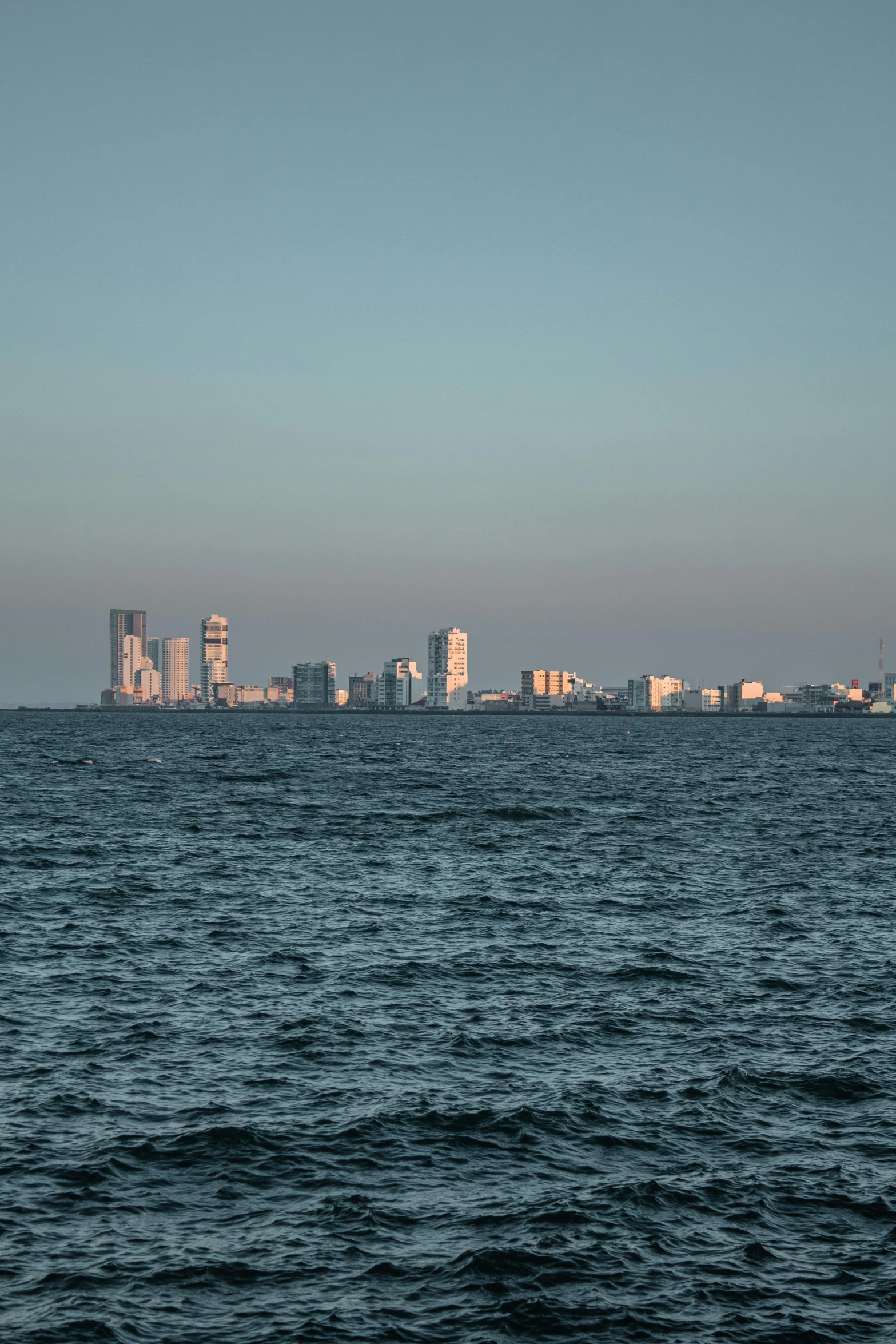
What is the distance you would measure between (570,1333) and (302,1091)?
1048 cm

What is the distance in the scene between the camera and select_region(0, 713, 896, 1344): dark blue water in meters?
17.6

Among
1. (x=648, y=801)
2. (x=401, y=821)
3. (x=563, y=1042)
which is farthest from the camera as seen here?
(x=648, y=801)

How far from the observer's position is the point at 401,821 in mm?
82812

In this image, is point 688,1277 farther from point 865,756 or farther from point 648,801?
point 865,756

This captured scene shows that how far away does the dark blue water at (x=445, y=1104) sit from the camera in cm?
1764

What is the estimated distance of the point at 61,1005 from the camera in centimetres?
3250

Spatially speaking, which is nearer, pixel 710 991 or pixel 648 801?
pixel 710 991

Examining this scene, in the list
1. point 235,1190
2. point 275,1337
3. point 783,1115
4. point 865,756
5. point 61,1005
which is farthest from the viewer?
point 865,756

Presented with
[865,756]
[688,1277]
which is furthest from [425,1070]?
[865,756]

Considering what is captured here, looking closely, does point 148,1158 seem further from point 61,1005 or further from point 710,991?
point 710,991

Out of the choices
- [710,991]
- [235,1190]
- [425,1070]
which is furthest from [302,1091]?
[710,991]

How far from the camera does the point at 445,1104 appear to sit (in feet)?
83.1

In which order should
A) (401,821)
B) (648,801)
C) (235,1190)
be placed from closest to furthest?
1. (235,1190)
2. (401,821)
3. (648,801)

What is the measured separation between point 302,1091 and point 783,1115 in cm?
1047
